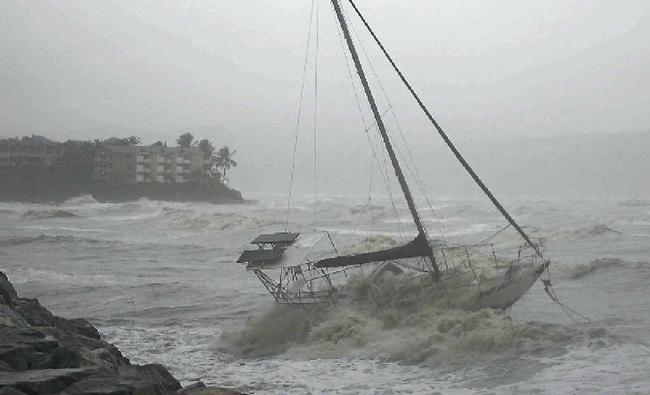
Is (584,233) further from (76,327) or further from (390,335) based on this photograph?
(76,327)

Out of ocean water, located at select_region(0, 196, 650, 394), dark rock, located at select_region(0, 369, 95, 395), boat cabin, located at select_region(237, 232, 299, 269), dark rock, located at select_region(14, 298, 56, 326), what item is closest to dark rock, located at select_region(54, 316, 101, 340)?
dark rock, located at select_region(14, 298, 56, 326)

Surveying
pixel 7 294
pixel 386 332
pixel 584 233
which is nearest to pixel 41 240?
pixel 7 294

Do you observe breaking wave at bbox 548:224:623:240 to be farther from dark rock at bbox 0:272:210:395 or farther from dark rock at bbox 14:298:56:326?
dark rock at bbox 0:272:210:395

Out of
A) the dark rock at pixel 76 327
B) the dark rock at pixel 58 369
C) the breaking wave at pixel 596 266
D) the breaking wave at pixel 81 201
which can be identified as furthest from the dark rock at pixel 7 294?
the breaking wave at pixel 81 201

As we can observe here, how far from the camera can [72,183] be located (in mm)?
115312

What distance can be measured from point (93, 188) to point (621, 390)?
116 metres

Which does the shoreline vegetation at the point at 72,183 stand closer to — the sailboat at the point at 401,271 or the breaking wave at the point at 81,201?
the breaking wave at the point at 81,201

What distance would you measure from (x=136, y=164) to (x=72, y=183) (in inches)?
464

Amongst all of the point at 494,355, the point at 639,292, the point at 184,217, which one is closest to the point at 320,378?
the point at 494,355

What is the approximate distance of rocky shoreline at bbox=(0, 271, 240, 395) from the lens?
7.33 m

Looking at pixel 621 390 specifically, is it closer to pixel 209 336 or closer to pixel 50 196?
pixel 209 336

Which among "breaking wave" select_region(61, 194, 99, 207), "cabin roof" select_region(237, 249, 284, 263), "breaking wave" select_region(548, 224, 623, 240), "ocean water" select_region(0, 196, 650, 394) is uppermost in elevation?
"cabin roof" select_region(237, 249, 284, 263)

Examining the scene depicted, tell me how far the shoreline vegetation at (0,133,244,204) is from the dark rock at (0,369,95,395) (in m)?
112

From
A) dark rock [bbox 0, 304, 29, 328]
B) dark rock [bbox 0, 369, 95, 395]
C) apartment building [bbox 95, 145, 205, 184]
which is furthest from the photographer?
apartment building [bbox 95, 145, 205, 184]
